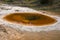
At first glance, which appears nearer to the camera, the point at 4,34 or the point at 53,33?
the point at 4,34

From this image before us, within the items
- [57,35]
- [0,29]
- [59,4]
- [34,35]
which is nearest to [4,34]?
[0,29]

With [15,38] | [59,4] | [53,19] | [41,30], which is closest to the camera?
[15,38]

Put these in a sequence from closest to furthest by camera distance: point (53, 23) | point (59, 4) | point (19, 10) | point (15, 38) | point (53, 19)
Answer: point (15, 38) < point (53, 23) < point (53, 19) < point (19, 10) < point (59, 4)

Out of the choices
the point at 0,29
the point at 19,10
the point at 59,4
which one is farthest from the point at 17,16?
the point at 59,4

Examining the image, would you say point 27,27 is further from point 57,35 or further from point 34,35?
point 57,35

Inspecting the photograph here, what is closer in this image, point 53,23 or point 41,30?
point 41,30

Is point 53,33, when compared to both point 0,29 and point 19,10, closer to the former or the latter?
point 0,29
